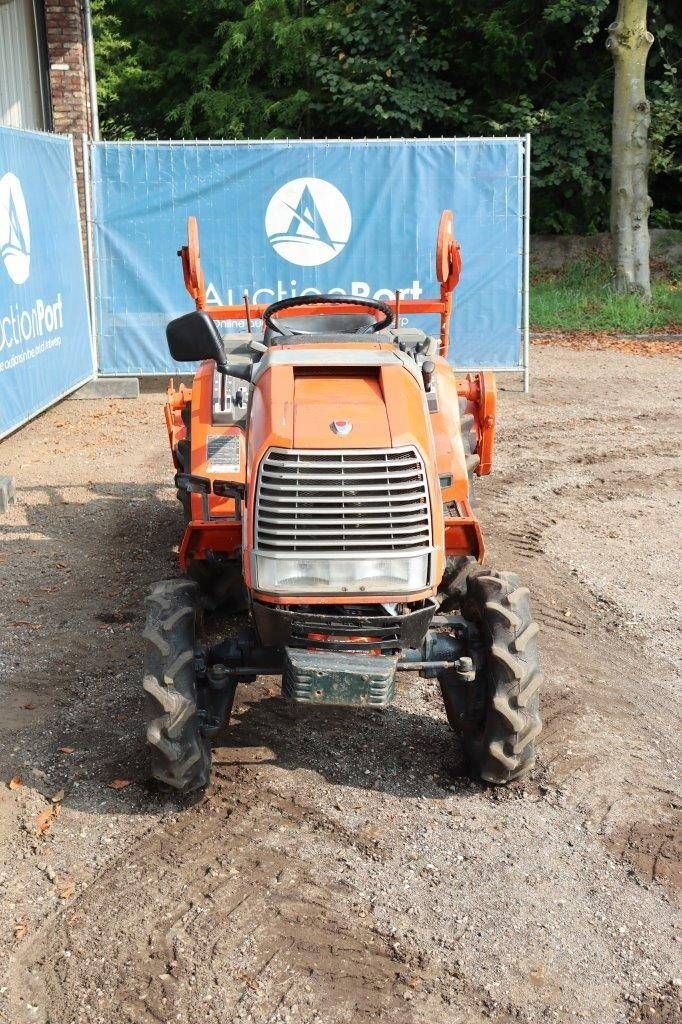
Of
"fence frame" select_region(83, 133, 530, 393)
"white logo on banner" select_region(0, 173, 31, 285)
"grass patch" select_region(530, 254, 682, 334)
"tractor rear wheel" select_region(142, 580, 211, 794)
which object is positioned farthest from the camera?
"grass patch" select_region(530, 254, 682, 334)

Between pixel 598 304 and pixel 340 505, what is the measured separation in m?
15.1

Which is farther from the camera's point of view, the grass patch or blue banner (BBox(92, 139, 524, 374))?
the grass patch

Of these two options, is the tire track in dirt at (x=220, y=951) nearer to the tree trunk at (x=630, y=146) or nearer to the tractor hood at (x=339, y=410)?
the tractor hood at (x=339, y=410)

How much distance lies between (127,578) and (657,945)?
4.13 m

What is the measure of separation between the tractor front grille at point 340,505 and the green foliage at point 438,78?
18015 millimetres

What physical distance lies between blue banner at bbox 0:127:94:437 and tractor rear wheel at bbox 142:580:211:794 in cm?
523

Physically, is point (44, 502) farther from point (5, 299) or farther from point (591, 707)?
point (591, 707)

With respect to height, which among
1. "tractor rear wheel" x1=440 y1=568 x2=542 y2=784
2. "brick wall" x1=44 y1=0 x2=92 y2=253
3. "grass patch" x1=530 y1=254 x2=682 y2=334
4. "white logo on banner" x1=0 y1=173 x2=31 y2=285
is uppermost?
"brick wall" x1=44 y1=0 x2=92 y2=253

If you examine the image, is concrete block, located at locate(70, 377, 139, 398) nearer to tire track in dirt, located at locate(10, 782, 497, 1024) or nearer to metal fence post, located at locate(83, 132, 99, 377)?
metal fence post, located at locate(83, 132, 99, 377)

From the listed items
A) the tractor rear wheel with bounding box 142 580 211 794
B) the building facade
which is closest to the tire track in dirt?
the tractor rear wheel with bounding box 142 580 211 794

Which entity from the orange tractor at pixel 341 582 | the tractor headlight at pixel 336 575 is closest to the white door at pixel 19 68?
the orange tractor at pixel 341 582

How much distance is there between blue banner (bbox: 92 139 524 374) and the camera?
11859mm

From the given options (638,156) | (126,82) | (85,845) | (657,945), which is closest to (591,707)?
(657,945)

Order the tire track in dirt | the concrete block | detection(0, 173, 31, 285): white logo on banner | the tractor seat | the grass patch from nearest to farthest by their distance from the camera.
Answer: the tire track in dirt → the tractor seat → detection(0, 173, 31, 285): white logo on banner → the concrete block → the grass patch
